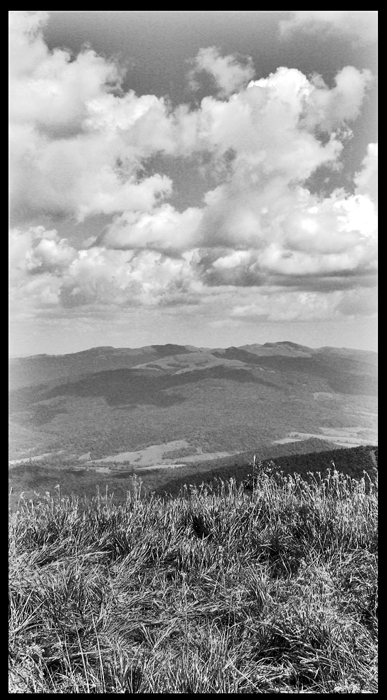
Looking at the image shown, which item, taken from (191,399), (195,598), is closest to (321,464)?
(195,598)

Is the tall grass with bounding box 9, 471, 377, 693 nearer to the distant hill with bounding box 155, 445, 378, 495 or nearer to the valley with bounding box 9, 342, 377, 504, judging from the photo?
the distant hill with bounding box 155, 445, 378, 495

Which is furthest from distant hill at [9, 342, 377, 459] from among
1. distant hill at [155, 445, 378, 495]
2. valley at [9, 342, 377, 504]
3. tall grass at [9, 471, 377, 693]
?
tall grass at [9, 471, 377, 693]

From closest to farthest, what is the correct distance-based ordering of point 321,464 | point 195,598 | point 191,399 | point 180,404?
point 195,598 < point 321,464 < point 191,399 < point 180,404

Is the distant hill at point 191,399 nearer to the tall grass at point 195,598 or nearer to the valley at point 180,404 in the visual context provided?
the valley at point 180,404

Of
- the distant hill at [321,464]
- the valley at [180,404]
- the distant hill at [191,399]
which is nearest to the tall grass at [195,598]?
the distant hill at [321,464]

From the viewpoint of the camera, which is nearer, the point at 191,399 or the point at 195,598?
the point at 195,598

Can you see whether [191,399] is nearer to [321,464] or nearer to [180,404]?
[180,404]
